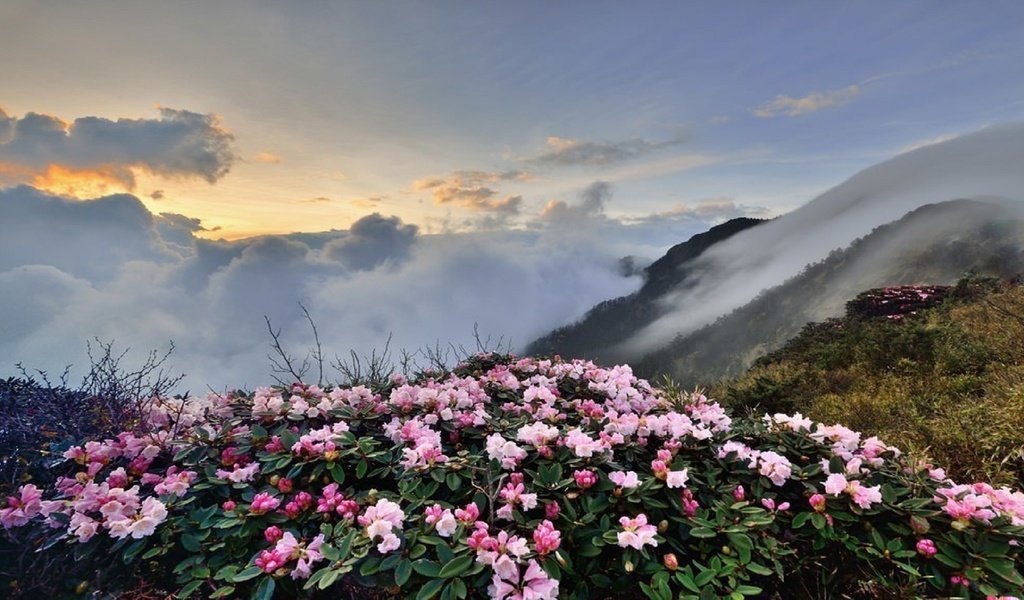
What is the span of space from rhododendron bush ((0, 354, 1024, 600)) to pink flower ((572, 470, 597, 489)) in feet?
0.03

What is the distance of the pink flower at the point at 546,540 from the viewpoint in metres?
2.25

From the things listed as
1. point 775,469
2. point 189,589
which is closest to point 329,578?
point 189,589

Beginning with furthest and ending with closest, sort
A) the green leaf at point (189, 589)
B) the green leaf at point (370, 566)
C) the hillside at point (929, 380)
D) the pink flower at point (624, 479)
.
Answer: the hillside at point (929, 380), the pink flower at point (624, 479), the green leaf at point (189, 589), the green leaf at point (370, 566)

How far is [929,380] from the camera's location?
7.98 metres

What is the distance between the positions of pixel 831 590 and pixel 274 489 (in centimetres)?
316

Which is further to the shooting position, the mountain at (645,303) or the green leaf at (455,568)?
the mountain at (645,303)

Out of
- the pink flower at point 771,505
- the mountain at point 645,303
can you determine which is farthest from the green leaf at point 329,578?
the mountain at point 645,303

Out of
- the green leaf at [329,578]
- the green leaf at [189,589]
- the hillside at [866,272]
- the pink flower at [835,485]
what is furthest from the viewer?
the hillside at [866,272]

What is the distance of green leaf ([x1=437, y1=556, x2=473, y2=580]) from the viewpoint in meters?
2.15

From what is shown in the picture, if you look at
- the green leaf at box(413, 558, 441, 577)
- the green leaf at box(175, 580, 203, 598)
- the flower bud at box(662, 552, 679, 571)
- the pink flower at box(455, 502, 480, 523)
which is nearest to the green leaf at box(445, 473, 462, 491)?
the pink flower at box(455, 502, 480, 523)

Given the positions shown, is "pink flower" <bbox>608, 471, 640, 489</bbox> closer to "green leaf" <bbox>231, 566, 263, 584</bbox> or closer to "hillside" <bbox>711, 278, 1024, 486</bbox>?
"green leaf" <bbox>231, 566, 263, 584</bbox>

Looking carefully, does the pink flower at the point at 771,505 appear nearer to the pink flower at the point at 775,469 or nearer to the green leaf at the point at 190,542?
the pink flower at the point at 775,469

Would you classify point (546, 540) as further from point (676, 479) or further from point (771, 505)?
point (771, 505)

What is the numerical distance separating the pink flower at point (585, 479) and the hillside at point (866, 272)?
15575 mm
